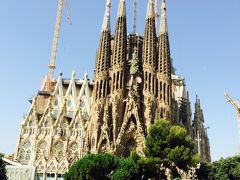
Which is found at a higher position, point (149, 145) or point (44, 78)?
Answer: point (44, 78)

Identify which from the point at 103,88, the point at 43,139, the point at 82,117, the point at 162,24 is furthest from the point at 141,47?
the point at 43,139

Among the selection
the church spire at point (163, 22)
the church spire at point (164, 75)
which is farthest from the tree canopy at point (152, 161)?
the church spire at point (163, 22)

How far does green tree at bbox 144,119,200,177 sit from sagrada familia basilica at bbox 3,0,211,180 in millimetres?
8448

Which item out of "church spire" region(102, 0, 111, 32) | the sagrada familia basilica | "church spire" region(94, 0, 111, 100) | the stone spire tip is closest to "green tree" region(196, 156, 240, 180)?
the sagrada familia basilica

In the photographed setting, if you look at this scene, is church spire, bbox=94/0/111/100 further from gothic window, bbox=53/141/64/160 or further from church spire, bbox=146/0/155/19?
gothic window, bbox=53/141/64/160

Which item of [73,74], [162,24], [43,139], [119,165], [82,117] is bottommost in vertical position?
[119,165]

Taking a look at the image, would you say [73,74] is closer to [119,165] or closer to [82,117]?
[82,117]

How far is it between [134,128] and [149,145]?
941 cm

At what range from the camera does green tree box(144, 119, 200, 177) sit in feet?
94.9

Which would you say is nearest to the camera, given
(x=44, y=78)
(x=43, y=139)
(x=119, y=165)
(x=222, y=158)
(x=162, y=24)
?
(x=119, y=165)

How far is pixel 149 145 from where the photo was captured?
3020cm

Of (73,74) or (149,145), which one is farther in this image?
(73,74)

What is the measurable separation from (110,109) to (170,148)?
41.4ft

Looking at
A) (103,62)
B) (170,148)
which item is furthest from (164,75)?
(170,148)
